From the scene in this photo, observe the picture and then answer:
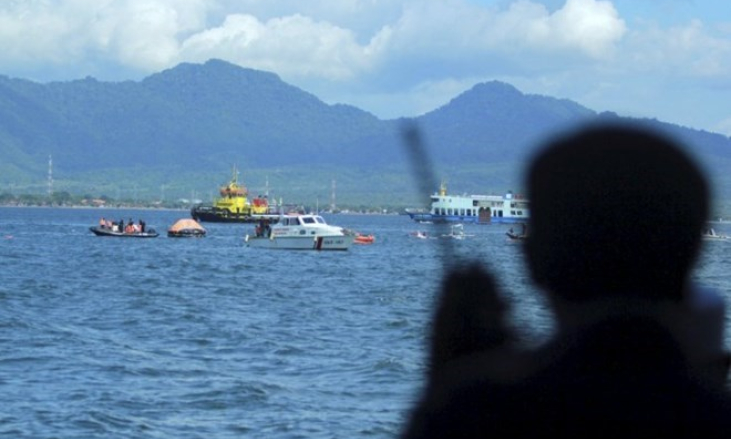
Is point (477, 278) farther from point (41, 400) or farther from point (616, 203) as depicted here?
point (41, 400)

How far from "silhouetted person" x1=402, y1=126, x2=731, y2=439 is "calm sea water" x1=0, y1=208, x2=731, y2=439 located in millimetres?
59

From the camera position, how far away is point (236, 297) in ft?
149

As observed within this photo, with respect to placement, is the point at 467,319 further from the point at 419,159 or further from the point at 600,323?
the point at 419,159

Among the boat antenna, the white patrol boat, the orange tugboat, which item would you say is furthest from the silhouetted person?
the orange tugboat

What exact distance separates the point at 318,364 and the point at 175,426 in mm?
7011

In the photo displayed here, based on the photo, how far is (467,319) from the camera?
252 cm

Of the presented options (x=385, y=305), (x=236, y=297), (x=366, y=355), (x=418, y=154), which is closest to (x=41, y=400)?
(x=366, y=355)

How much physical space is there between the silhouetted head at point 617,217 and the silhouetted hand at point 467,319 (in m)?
0.10

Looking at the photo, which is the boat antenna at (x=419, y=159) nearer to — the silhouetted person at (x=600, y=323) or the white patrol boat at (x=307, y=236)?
the silhouetted person at (x=600, y=323)

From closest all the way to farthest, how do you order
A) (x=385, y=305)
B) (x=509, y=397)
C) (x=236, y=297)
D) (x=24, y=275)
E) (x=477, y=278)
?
(x=509, y=397), (x=477, y=278), (x=385, y=305), (x=236, y=297), (x=24, y=275)

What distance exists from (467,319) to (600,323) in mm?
230

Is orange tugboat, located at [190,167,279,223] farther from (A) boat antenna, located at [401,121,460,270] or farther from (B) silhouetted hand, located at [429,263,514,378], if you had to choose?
(B) silhouetted hand, located at [429,263,514,378]

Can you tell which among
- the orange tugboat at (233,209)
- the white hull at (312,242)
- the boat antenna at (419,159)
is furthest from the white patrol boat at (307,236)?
the boat antenna at (419,159)

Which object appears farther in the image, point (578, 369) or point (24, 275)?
point (24, 275)
